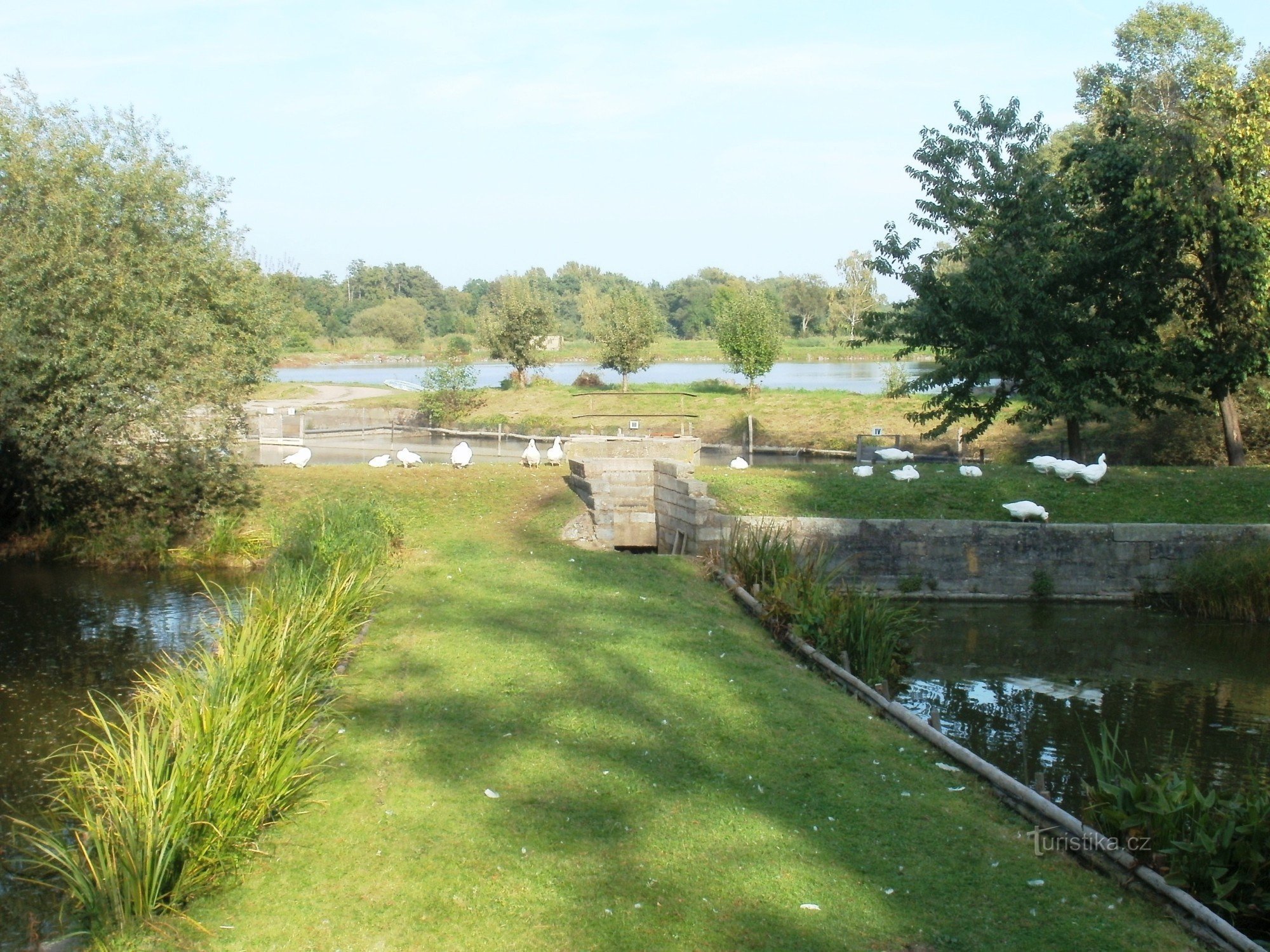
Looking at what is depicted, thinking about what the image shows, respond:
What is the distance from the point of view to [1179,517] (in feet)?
59.2

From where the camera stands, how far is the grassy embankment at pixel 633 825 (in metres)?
5.32

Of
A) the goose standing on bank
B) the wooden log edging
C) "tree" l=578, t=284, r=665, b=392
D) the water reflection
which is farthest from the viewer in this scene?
"tree" l=578, t=284, r=665, b=392

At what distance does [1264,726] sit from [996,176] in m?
13.8

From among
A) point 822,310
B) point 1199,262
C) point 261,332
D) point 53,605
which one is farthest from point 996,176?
point 822,310

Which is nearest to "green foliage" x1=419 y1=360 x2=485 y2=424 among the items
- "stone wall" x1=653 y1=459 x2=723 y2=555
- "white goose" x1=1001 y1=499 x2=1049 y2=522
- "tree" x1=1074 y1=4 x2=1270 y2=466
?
"stone wall" x1=653 y1=459 x2=723 y2=555

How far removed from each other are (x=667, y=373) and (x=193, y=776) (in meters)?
79.6

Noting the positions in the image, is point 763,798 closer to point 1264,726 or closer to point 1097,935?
point 1097,935

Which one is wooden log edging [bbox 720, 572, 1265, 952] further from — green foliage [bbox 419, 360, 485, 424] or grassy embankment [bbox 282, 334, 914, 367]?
grassy embankment [bbox 282, 334, 914, 367]

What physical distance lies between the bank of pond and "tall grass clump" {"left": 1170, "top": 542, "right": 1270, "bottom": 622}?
0.36m

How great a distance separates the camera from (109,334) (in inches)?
685

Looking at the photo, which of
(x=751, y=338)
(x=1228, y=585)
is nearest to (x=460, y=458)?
(x=1228, y=585)

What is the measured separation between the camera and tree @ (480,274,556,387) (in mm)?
56094

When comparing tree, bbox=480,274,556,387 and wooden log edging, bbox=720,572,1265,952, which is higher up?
tree, bbox=480,274,556,387

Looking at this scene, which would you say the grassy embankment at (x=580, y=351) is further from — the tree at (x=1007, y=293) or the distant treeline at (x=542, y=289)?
the tree at (x=1007, y=293)
